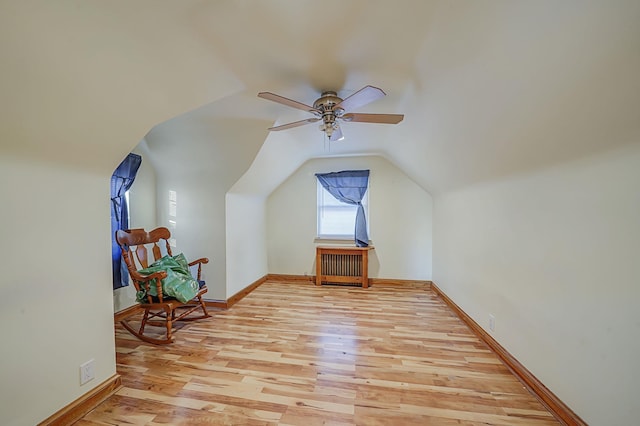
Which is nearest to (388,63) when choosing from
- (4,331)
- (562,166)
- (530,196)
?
(562,166)

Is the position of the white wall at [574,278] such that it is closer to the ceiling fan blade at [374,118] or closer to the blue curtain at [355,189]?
the ceiling fan blade at [374,118]

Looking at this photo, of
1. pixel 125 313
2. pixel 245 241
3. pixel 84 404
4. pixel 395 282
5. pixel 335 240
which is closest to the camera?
pixel 84 404

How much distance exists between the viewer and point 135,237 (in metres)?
2.59

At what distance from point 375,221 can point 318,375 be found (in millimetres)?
2914

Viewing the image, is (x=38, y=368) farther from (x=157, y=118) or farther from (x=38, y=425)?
(x=157, y=118)

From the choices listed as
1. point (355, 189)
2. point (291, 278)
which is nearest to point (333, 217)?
point (355, 189)

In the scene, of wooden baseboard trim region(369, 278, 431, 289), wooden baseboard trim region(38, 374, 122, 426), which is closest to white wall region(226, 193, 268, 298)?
wooden baseboard trim region(38, 374, 122, 426)

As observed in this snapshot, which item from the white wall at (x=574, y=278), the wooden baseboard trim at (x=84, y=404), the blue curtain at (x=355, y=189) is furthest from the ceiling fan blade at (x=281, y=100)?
the blue curtain at (x=355, y=189)

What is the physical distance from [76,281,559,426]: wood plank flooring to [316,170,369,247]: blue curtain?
1561 mm

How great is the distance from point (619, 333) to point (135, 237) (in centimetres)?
370

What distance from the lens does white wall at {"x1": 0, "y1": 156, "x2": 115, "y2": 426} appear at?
1292 mm

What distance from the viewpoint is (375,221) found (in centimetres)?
444

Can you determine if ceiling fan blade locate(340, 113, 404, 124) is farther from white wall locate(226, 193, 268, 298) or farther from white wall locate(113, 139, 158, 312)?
white wall locate(113, 139, 158, 312)

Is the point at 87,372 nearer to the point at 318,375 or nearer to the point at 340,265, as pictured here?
the point at 318,375
